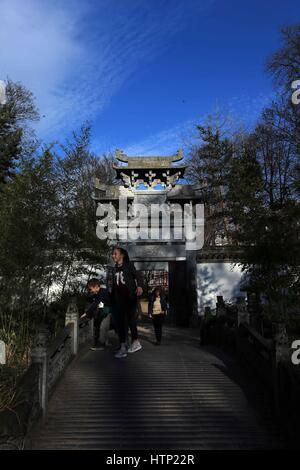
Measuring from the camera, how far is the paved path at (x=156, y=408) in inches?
141

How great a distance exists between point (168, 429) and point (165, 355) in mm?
2850

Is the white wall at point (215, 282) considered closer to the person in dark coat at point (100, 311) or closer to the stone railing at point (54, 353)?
the person in dark coat at point (100, 311)

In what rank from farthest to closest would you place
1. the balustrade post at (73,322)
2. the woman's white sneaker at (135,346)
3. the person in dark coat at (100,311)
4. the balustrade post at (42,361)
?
the person in dark coat at (100,311) < the balustrade post at (73,322) < the woman's white sneaker at (135,346) < the balustrade post at (42,361)

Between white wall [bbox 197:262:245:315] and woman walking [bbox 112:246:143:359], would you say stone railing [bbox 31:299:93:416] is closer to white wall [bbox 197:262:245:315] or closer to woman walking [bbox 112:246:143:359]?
woman walking [bbox 112:246:143:359]

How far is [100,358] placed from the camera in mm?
6266

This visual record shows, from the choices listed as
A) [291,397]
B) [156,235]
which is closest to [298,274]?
[291,397]

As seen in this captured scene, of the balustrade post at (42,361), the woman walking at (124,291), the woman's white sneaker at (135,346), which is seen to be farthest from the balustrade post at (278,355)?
the balustrade post at (42,361)

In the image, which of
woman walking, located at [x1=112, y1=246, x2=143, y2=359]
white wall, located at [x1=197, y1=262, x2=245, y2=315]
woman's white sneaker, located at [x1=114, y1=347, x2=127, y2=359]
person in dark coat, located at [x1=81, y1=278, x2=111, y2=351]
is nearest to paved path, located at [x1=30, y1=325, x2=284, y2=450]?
woman's white sneaker, located at [x1=114, y1=347, x2=127, y2=359]

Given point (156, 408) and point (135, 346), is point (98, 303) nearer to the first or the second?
point (135, 346)

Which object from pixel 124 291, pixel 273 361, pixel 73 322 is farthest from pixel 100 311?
pixel 273 361

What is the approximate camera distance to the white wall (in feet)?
47.0

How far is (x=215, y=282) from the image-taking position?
14.5 meters

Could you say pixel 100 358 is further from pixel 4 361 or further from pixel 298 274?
pixel 298 274

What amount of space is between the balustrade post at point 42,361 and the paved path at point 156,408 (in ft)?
0.69
